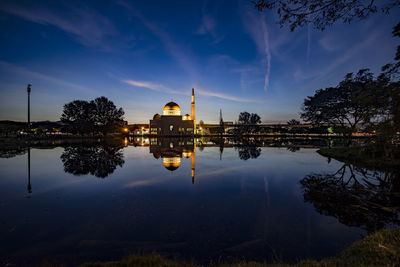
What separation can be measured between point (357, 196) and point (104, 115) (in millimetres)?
83869

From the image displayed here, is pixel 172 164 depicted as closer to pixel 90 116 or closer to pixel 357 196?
pixel 357 196

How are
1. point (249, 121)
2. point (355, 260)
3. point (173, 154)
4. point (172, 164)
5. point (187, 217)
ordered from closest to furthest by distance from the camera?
point (355, 260)
point (187, 217)
point (172, 164)
point (173, 154)
point (249, 121)

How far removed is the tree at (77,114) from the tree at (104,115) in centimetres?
191

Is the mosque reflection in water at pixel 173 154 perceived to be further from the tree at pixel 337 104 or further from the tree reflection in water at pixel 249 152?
the tree at pixel 337 104

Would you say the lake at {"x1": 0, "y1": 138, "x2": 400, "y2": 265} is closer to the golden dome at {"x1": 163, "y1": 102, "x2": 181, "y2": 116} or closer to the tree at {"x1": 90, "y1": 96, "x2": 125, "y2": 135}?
the tree at {"x1": 90, "y1": 96, "x2": 125, "y2": 135}

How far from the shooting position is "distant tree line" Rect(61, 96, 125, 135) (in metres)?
69.5

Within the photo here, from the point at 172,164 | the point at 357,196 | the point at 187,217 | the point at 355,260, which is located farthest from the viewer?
the point at 172,164

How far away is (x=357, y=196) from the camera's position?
10.0 m

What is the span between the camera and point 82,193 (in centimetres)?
1065

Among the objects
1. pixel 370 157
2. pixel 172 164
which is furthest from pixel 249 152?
pixel 172 164

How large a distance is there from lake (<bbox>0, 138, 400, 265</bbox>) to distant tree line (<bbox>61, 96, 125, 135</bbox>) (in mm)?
63585

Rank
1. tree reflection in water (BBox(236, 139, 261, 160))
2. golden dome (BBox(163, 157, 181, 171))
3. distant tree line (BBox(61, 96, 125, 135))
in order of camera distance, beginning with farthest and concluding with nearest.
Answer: distant tree line (BBox(61, 96, 125, 135)) < tree reflection in water (BBox(236, 139, 261, 160)) < golden dome (BBox(163, 157, 181, 171))

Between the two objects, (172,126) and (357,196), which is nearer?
(357,196)

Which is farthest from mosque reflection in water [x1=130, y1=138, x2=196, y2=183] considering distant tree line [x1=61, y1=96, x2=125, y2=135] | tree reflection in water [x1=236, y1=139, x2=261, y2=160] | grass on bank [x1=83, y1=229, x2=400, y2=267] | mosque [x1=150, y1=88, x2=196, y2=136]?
mosque [x1=150, y1=88, x2=196, y2=136]
